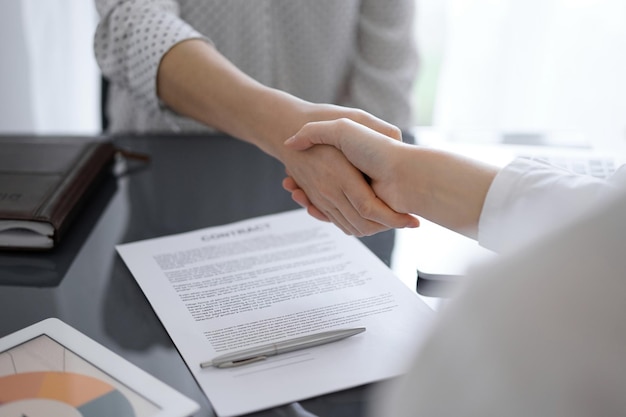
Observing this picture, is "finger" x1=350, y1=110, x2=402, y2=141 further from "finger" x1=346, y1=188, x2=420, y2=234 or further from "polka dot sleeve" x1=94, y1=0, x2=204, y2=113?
"polka dot sleeve" x1=94, y1=0, x2=204, y2=113

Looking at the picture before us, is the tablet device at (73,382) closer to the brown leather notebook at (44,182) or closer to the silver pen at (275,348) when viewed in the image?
the silver pen at (275,348)

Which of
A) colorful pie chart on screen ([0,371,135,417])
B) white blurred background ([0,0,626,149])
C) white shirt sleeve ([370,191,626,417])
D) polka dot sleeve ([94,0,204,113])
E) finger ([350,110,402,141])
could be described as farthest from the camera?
white blurred background ([0,0,626,149])

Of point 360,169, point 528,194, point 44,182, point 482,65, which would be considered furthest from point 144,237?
point 482,65

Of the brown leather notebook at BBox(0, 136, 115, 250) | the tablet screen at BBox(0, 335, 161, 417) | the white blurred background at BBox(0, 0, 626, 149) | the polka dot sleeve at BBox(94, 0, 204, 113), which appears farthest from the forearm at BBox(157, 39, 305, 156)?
the white blurred background at BBox(0, 0, 626, 149)

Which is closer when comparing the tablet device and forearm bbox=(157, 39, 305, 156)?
the tablet device

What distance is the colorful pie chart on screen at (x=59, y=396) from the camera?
0.49m

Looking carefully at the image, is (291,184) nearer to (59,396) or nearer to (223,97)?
(223,97)

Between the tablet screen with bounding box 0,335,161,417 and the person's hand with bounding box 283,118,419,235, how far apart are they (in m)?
0.32

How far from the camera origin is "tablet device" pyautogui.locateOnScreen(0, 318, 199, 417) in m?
0.50

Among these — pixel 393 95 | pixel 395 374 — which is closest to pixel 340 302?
pixel 395 374

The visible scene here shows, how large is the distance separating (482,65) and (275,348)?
1.45m

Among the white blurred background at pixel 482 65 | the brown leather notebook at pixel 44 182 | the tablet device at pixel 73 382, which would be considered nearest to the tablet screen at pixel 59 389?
the tablet device at pixel 73 382

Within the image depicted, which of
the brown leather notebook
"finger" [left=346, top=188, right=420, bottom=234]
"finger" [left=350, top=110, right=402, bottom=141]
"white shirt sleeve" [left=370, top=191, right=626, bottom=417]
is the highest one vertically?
"white shirt sleeve" [left=370, top=191, right=626, bottom=417]

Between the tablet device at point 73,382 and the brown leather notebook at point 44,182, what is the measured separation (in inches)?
7.0
